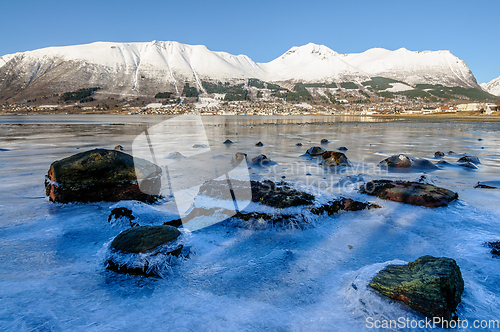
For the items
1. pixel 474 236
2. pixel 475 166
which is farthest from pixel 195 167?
pixel 475 166

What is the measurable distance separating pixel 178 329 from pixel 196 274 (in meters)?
0.79

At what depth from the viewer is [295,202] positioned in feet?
14.5

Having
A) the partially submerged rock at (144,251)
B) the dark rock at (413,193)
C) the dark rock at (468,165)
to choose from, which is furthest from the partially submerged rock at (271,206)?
the dark rock at (468,165)

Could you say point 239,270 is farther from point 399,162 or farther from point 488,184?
point 399,162

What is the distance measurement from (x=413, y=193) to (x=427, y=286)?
322 centimetres

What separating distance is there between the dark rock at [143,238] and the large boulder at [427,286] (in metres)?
2.50

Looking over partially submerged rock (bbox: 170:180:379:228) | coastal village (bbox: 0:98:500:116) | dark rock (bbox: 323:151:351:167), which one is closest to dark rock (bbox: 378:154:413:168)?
dark rock (bbox: 323:151:351:167)

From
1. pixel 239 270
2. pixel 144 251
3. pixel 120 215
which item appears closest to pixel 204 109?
pixel 120 215

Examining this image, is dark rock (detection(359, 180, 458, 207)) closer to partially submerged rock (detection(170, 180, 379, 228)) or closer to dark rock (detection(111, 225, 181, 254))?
partially submerged rock (detection(170, 180, 379, 228))

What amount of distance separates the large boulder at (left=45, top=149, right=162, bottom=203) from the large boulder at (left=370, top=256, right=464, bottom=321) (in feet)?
15.0

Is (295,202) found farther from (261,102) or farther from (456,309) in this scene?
(261,102)

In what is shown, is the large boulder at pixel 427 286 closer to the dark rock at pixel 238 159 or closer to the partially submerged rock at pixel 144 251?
the partially submerged rock at pixel 144 251

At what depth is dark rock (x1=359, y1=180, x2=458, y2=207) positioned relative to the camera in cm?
468

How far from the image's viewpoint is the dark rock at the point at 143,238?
2.97m
